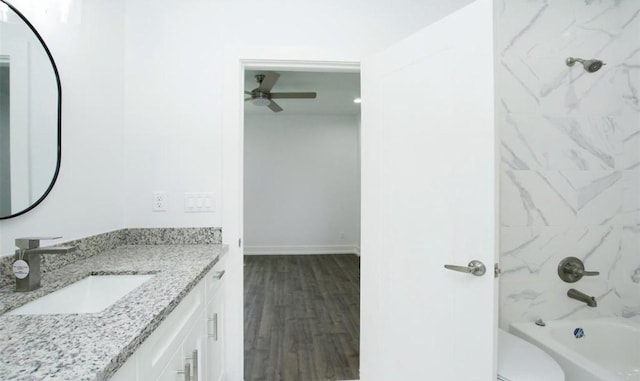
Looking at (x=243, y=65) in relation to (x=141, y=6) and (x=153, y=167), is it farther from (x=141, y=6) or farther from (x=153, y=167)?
(x=153, y=167)

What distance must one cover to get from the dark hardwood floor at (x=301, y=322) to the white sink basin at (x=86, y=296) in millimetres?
1166

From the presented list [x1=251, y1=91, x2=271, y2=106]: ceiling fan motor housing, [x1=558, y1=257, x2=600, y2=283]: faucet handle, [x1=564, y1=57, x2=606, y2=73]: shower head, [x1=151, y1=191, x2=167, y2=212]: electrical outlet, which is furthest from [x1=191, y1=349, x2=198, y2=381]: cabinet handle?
[x1=251, y1=91, x2=271, y2=106]: ceiling fan motor housing

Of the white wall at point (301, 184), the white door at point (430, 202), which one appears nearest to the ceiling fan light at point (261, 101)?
the white wall at point (301, 184)

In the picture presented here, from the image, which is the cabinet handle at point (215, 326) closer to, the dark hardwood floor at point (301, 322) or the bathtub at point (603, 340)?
the dark hardwood floor at point (301, 322)

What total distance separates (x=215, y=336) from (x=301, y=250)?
415 centimetres

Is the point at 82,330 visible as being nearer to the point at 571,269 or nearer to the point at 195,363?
the point at 195,363

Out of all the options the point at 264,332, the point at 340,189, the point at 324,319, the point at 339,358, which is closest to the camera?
the point at 339,358

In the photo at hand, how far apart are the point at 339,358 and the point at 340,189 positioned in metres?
3.72

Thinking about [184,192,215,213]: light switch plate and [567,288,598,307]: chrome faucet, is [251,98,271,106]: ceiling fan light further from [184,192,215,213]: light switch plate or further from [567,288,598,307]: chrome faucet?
[567,288,598,307]: chrome faucet

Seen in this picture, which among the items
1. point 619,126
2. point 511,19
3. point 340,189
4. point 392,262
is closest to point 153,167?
point 392,262

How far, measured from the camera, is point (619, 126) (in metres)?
1.80

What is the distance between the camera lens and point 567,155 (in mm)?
1771

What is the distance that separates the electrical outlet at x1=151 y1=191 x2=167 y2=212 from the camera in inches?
68.6

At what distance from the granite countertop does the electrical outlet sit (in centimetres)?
57
